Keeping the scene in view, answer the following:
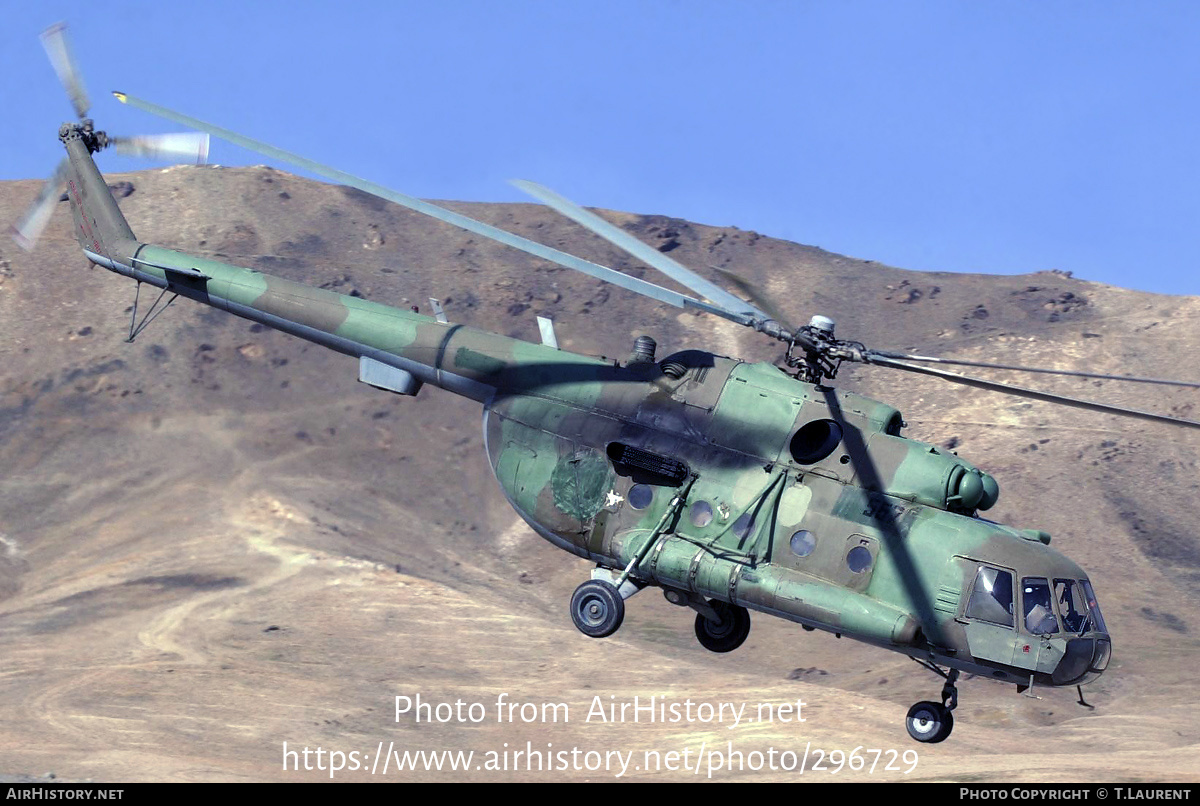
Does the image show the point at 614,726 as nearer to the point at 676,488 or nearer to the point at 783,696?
the point at 783,696

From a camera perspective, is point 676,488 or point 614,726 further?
point 614,726

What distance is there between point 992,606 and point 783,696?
2165 cm

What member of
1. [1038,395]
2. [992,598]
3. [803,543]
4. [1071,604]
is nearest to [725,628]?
[803,543]

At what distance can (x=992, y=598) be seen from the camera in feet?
67.4

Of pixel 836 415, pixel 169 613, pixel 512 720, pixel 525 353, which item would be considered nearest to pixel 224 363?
pixel 169 613

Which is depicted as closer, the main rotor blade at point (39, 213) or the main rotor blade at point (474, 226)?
the main rotor blade at point (474, 226)

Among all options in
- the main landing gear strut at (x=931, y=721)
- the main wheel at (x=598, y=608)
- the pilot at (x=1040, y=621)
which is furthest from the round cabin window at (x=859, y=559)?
the main wheel at (x=598, y=608)

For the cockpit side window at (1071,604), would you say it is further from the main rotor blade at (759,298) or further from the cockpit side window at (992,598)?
the main rotor blade at (759,298)

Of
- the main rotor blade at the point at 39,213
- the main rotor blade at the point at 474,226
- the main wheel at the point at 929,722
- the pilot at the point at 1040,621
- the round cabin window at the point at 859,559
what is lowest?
the main wheel at the point at 929,722

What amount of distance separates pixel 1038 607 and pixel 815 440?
12.9 ft

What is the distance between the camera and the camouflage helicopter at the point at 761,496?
20.6m

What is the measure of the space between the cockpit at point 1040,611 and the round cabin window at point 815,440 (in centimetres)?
280

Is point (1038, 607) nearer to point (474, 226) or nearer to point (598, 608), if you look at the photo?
point (598, 608)

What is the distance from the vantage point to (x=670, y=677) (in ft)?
142
